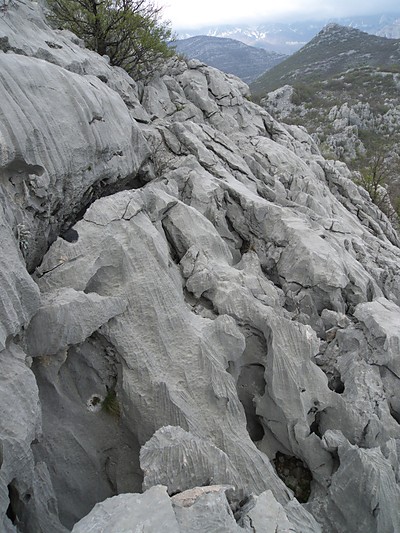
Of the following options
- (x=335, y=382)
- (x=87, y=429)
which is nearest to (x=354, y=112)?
(x=335, y=382)

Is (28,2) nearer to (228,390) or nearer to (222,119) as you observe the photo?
(222,119)

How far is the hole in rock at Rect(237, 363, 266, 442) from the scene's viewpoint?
13422 millimetres

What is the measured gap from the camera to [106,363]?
11.4 meters

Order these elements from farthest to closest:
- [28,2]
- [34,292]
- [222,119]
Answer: [222,119], [28,2], [34,292]

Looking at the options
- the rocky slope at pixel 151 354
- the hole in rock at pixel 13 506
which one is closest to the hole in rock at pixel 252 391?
the rocky slope at pixel 151 354

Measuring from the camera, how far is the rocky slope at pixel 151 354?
27.7 ft

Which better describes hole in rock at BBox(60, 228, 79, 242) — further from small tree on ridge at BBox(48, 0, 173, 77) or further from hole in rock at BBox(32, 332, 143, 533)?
small tree on ridge at BBox(48, 0, 173, 77)

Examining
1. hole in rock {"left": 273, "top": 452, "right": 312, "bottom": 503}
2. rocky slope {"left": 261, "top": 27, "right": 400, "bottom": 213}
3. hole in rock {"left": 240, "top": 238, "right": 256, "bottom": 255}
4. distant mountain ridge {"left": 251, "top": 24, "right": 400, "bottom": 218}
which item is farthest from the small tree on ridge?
rocky slope {"left": 261, "top": 27, "right": 400, "bottom": 213}

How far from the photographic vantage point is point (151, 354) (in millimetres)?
11188

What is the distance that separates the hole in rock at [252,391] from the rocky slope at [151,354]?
62 millimetres

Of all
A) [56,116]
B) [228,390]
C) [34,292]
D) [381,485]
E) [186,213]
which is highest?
[56,116]

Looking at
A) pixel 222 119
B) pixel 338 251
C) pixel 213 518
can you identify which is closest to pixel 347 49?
pixel 222 119

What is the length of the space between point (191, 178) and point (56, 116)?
7.30 meters

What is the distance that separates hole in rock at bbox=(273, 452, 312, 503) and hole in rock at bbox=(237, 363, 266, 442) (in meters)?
0.96
